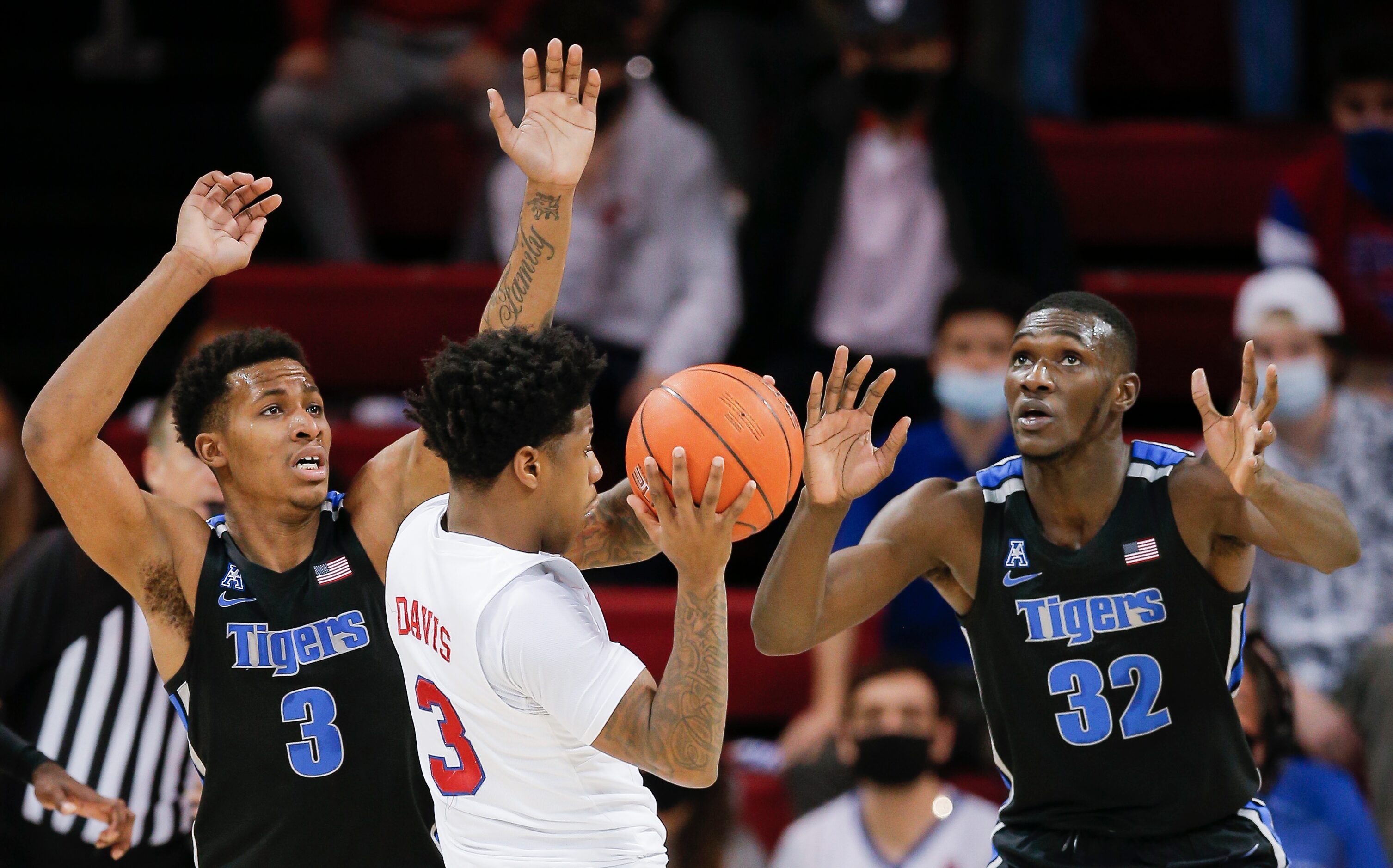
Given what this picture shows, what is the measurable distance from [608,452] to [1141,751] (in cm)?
365

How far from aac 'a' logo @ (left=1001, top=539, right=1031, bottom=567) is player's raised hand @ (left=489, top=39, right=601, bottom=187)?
1326 millimetres

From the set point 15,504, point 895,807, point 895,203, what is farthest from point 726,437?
point 895,203

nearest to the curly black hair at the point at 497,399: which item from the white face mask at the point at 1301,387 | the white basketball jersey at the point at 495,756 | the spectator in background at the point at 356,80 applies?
the white basketball jersey at the point at 495,756

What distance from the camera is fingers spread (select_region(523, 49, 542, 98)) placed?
396 centimetres

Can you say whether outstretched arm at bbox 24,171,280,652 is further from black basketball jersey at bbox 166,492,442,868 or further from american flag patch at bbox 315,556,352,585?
american flag patch at bbox 315,556,352,585

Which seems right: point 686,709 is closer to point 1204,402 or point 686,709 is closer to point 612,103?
point 1204,402

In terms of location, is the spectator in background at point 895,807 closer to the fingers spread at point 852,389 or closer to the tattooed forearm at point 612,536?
the tattooed forearm at point 612,536

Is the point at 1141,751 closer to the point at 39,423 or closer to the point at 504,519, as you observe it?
the point at 504,519

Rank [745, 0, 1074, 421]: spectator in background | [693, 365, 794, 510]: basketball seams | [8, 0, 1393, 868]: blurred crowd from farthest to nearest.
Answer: [745, 0, 1074, 421]: spectator in background → [8, 0, 1393, 868]: blurred crowd → [693, 365, 794, 510]: basketball seams

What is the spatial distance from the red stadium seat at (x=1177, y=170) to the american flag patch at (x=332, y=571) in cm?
540

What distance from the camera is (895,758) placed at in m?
5.70

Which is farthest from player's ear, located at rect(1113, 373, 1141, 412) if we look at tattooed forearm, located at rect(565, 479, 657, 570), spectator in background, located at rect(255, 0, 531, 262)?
spectator in background, located at rect(255, 0, 531, 262)

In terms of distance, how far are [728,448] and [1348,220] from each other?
4696 millimetres

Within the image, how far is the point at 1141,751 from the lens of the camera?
377cm
